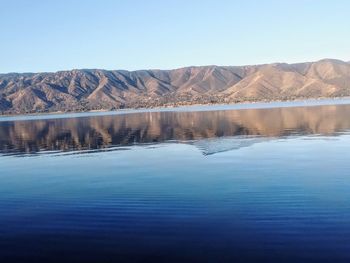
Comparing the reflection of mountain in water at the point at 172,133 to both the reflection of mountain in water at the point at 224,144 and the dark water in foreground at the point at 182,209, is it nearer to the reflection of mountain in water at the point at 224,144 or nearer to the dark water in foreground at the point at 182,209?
the reflection of mountain in water at the point at 224,144

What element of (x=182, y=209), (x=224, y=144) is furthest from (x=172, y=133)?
(x=182, y=209)

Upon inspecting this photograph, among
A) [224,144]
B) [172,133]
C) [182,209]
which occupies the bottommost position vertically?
[172,133]

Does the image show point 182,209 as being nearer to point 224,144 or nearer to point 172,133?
point 224,144

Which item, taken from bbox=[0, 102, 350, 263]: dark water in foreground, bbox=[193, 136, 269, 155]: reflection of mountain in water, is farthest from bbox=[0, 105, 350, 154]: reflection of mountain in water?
bbox=[0, 102, 350, 263]: dark water in foreground

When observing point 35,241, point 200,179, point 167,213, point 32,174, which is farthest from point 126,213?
point 32,174

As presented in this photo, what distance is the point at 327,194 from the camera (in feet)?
84.7

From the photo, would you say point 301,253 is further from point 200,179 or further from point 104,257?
point 200,179

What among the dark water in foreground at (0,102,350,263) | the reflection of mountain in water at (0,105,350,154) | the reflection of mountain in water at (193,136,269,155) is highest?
the dark water in foreground at (0,102,350,263)

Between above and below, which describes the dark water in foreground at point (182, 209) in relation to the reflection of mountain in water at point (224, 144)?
above

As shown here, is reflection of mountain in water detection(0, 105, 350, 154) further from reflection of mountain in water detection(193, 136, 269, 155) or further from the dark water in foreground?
the dark water in foreground

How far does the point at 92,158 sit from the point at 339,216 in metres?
31.2

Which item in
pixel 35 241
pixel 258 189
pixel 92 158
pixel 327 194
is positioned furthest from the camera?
pixel 92 158

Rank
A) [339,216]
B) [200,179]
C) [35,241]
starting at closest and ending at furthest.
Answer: [35,241] → [339,216] → [200,179]

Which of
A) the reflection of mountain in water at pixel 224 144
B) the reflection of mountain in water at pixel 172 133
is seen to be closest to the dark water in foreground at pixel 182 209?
the reflection of mountain in water at pixel 224 144
